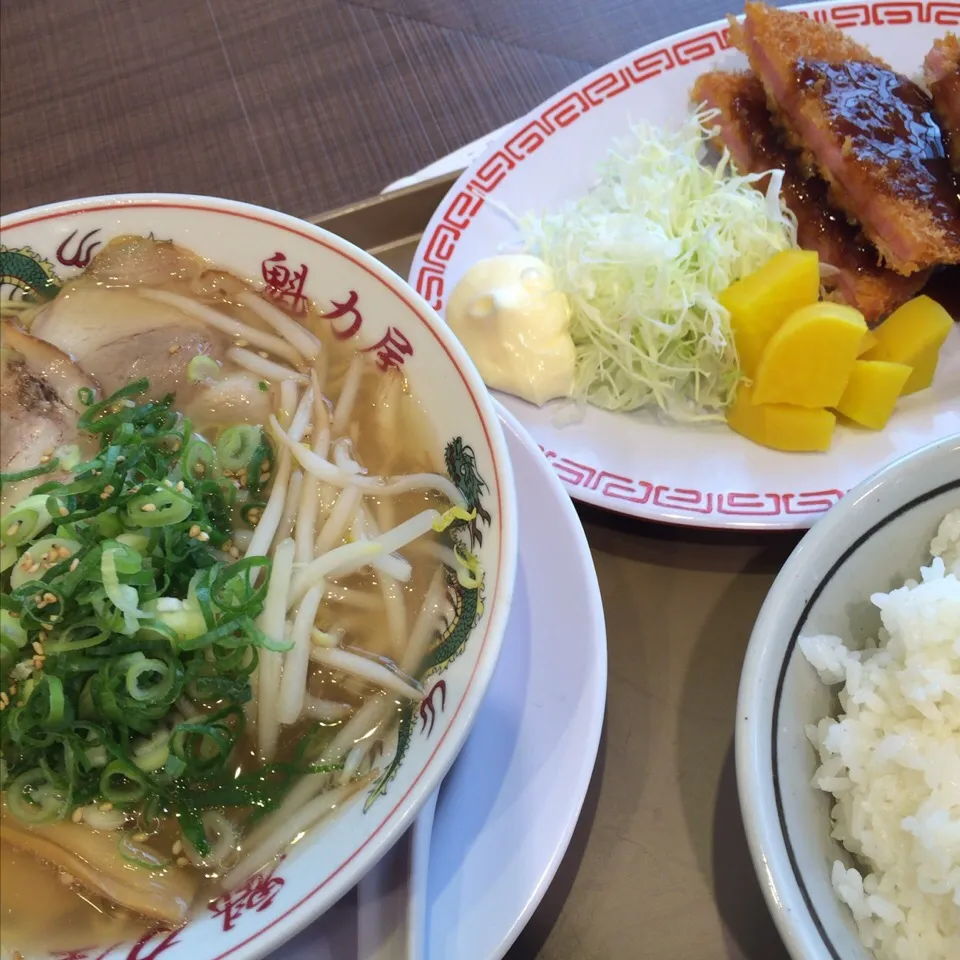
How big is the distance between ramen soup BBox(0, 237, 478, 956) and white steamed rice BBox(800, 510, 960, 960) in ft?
1.75

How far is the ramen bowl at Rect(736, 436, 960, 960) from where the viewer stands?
0.95 metres

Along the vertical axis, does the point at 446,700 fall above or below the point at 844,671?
above

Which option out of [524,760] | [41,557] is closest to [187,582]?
[41,557]

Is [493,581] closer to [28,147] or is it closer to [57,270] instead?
[57,270]

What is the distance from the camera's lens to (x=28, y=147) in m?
2.22

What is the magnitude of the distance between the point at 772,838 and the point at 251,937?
0.58m

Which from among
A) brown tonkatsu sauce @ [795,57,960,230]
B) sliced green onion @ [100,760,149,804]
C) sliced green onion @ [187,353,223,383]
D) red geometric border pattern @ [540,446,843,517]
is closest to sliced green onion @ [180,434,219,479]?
sliced green onion @ [187,353,223,383]

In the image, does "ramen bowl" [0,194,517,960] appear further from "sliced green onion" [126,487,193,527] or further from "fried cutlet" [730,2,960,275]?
"fried cutlet" [730,2,960,275]

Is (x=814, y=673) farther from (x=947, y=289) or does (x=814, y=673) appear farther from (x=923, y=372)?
(x=947, y=289)

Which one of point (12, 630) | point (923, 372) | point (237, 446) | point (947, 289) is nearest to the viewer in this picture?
point (12, 630)

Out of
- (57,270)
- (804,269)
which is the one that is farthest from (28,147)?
(804,269)

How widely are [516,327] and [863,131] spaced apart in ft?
2.61

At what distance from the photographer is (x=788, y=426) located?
1.55 metres

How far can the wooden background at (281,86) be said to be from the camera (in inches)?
83.8
